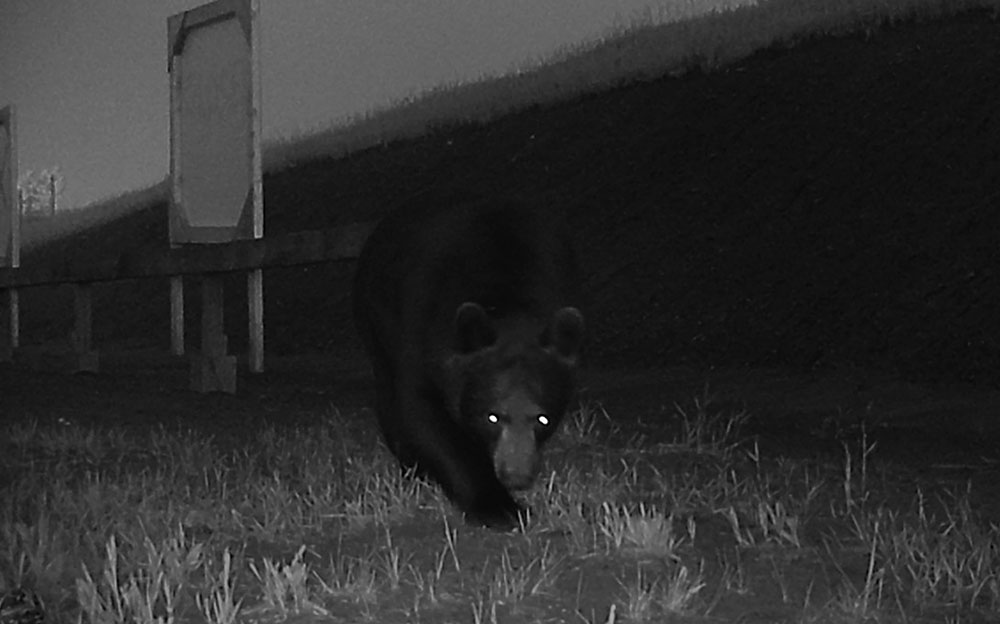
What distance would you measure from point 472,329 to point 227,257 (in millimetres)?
4673

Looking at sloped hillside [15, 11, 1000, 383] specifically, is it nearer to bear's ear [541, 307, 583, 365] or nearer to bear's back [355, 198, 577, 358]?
bear's back [355, 198, 577, 358]

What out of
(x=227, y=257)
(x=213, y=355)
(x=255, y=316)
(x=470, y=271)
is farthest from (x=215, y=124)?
(x=470, y=271)

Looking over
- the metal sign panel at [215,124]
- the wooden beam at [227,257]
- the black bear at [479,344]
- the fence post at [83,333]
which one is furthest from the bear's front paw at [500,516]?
the fence post at [83,333]

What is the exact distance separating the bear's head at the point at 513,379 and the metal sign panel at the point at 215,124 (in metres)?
5.26

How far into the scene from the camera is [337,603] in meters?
2.99

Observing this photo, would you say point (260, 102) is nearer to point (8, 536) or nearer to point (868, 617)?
point (8, 536)

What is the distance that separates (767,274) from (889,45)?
141 inches

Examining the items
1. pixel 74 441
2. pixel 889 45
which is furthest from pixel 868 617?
pixel 889 45

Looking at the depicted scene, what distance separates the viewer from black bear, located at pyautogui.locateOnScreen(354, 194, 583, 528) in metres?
3.99

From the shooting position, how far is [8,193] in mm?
14953

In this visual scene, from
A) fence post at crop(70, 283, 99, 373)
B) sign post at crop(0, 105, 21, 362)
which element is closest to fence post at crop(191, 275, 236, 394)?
fence post at crop(70, 283, 99, 373)

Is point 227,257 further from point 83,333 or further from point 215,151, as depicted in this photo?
point 83,333

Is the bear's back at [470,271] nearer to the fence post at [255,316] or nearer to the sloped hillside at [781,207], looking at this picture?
the fence post at [255,316]

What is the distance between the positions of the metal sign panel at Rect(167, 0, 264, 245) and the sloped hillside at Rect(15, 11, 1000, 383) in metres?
2.14
